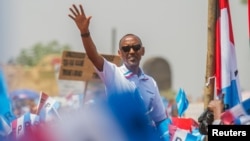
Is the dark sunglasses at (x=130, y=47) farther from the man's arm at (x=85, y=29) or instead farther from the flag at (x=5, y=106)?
the flag at (x=5, y=106)

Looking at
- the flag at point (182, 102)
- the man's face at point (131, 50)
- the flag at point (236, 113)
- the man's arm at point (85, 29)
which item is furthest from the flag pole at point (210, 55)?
the flag at point (236, 113)

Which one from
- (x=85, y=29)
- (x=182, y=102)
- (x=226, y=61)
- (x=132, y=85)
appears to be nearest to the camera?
(x=85, y=29)

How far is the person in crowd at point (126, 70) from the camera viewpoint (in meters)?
7.19

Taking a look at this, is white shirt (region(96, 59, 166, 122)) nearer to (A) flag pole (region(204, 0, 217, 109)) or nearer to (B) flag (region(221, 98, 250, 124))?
(A) flag pole (region(204, 0, 217, 109))

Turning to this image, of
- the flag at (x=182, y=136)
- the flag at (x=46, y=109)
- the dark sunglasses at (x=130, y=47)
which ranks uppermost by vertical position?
the dark sunglasses at (x=130, y=47)

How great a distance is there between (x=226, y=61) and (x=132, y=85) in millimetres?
1358

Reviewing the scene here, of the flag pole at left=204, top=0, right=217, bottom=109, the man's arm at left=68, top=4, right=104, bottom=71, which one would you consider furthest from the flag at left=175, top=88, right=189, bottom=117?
the man's arm at left=68, top=4, right=104, bottom=71

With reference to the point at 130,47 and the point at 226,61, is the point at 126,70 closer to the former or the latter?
the point at 130,47

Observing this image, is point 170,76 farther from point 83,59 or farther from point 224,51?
point 224,51

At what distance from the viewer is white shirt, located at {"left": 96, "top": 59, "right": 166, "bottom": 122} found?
737cm

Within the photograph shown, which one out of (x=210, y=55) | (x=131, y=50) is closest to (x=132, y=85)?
(x=131, y=50)

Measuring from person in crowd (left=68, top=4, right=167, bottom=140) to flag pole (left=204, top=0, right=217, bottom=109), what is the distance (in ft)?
2.82

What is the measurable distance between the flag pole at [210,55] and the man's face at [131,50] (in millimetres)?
1256

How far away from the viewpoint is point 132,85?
7.54 m
